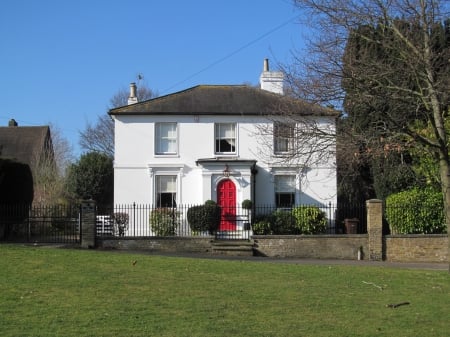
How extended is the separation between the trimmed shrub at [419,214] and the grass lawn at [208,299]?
5.99m

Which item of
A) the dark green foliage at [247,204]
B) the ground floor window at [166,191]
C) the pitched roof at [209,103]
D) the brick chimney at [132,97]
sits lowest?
the dark green foliage at [247,204]

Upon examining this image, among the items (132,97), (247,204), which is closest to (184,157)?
(247,204)

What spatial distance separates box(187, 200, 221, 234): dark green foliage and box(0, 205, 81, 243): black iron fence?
479cm

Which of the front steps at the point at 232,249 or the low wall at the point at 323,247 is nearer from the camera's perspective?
the low wall at the point at 323,247

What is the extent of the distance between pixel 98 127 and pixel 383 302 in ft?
148

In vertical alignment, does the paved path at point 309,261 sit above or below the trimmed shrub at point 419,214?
below

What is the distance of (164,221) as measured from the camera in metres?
25.2

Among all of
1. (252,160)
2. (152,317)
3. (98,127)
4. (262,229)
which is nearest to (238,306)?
(152,317)

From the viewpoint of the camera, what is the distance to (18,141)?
172 feet

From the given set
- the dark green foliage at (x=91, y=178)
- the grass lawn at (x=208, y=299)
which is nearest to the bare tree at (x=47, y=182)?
the dark green foliage at (x=91, y=178)

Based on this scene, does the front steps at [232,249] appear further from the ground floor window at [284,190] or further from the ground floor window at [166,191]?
the ground floor window at [284,190]

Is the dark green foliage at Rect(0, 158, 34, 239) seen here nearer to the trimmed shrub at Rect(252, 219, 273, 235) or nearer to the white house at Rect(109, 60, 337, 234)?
the white house at Rect(109, 60, 337, 234)

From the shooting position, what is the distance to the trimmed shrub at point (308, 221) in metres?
24.7

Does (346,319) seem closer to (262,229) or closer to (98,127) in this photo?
(262,229)
